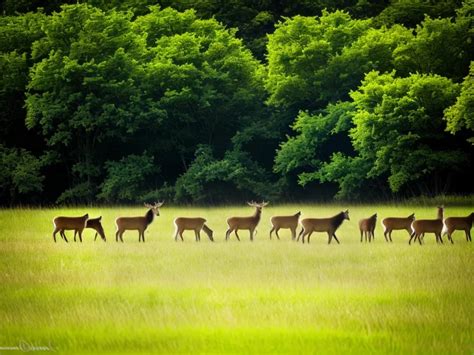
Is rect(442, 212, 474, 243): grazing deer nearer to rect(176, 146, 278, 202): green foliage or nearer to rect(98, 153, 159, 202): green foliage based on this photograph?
rect(176, 146, 278, 202): green foliage

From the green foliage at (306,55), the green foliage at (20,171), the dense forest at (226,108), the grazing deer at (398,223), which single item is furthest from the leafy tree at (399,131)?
the grazing deer at (398,223)

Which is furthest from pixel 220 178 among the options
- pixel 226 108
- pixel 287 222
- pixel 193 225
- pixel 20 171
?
pixel 193 225

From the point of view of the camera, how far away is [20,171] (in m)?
42.9

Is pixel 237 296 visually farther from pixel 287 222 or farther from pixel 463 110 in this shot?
pixel 463 110

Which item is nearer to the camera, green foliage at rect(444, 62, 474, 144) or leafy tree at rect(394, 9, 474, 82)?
green foliage at rect(444, 62, 474, 144)

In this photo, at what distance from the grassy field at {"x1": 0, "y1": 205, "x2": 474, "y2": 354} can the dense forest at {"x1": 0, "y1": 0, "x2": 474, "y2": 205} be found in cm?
1882

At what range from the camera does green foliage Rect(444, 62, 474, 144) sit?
37719 mm

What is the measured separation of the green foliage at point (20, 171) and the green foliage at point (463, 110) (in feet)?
56.1

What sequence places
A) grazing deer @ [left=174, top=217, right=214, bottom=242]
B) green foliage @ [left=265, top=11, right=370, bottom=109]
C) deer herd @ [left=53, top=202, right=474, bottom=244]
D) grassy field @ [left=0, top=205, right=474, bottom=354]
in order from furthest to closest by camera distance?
green foliage @ [left=265, top=11, right=370, bottom=109]
grazing deer @ [left=174, top=217, right=214, bottom=242]
deer herd @ [left=53, top=202, right=474, bottom=244]
grassy field @ [left=0, top=205, right=474, bottom=354]

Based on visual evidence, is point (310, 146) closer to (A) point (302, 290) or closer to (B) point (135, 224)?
(B) point (135, 224)

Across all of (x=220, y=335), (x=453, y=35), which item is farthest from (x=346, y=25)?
(x=220, y=335)

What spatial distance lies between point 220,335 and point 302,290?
140 inches

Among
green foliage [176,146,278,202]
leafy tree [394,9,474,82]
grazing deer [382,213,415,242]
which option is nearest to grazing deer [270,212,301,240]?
grazing deer [382,213,415,242]

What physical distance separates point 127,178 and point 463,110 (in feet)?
46.1
